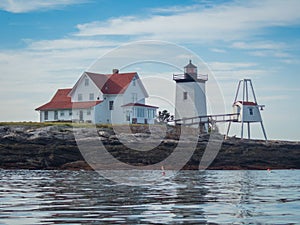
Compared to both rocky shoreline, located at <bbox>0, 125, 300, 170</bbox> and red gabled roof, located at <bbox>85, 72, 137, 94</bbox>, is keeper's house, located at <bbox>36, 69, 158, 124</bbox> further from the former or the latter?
rocky shoreline, located at <bbox>0, 125, 300, 170</bbox>

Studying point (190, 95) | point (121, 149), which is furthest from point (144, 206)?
point (190, 95)

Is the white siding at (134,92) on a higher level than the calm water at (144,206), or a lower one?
higher

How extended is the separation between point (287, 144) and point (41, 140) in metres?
31.9

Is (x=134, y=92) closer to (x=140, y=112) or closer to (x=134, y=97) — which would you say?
(x=134, y=97)

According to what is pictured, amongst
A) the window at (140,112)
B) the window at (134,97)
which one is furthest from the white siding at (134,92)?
the window at (140,112)

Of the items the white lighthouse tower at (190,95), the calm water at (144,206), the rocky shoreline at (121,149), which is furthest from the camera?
the white lighthouse tower at (190,95)

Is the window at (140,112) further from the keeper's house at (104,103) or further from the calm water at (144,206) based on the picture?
the calm water at (144,206)

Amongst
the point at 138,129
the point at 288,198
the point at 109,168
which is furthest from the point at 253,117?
the point at 288,198

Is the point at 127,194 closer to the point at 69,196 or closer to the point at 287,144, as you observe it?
the point at 69,196

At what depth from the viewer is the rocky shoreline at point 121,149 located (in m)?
55.6

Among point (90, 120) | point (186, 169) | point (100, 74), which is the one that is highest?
point (100, 74)

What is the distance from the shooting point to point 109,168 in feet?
183

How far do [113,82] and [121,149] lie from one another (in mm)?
27088

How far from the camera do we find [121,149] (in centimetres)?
6012
